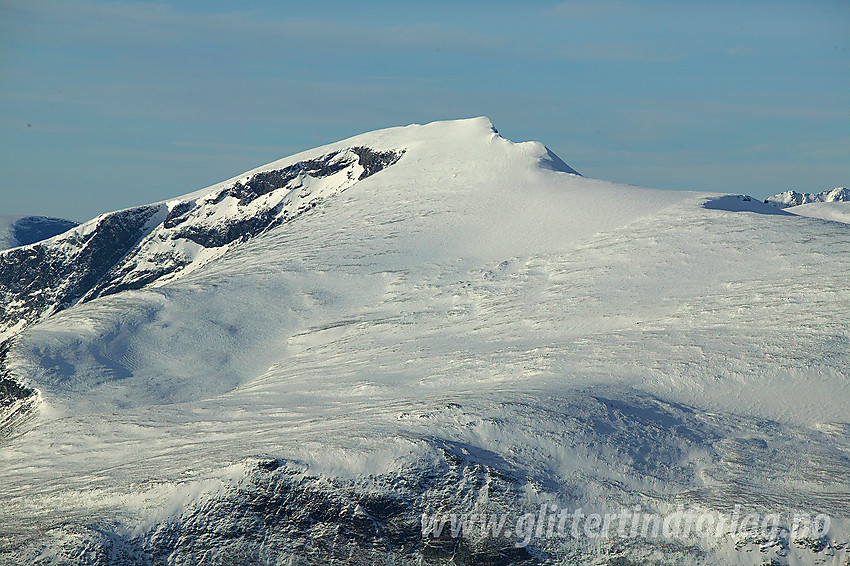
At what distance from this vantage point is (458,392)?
197 ft

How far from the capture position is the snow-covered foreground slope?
139 feet

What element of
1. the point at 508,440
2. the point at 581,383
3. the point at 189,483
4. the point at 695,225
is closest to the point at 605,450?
the point at 508,440

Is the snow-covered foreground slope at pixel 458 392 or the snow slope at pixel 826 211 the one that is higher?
the snow slope at pixel 826 211

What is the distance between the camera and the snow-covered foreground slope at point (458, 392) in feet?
139

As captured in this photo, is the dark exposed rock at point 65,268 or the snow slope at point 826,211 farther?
the dark exposed rock at point 65,268

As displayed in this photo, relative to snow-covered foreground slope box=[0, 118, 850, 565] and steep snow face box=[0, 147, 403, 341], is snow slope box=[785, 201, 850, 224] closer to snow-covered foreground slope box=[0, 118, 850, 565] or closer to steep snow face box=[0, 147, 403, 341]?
snow-covered foreground slope box=[0, 118, 850, 565]

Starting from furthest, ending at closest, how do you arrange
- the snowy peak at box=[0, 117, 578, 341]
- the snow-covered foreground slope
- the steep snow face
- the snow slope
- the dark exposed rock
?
the dark exposed rock, the steep snow face, the snowy peak at box=[0, 117, 578, 341], the snow slope, the snow-covered foreground slope

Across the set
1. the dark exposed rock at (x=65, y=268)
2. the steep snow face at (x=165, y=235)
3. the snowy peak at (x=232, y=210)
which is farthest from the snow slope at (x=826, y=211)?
the dark exposed rock at (x=65, y=268)

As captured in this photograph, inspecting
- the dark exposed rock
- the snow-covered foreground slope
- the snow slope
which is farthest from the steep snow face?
the snow slope

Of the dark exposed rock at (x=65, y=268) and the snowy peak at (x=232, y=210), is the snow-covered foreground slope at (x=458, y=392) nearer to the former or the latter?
the snowy peak at (x=232, y=210)

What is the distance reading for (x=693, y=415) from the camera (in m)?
52.8

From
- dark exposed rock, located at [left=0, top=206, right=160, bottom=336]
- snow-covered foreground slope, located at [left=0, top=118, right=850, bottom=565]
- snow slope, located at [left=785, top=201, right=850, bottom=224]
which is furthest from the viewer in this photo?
dark exposed rock, located at [left=0, top=206, right=160, bottom=336]

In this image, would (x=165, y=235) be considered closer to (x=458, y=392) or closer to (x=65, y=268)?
(x=65, y=268)

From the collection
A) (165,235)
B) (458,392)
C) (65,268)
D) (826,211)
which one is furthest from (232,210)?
(458,392)
